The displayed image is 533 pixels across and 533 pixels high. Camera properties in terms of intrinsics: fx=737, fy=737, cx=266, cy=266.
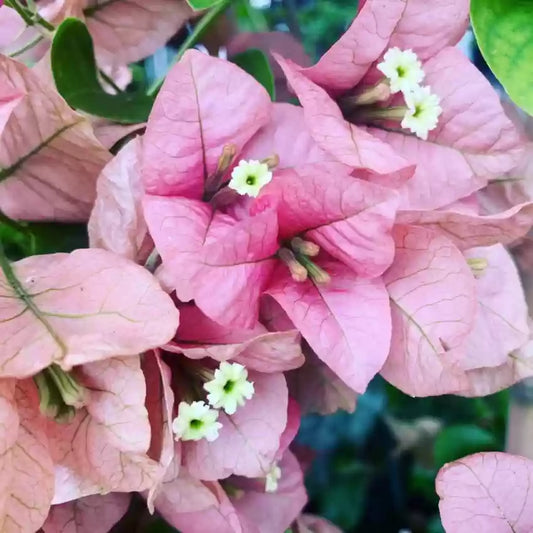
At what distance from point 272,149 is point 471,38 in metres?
0.29

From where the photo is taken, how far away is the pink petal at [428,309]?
0.45m

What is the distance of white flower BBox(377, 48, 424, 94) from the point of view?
469 millimetres

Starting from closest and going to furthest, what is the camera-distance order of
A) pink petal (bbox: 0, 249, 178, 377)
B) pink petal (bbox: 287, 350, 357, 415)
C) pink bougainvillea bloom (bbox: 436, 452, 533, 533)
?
pink petal (bbox: 0, 249, 178, 377)
pink bougainvillea bloom (bbox: 436, 452, 533, 533)
pink petal (bbox: 287, 350, 357, 415)

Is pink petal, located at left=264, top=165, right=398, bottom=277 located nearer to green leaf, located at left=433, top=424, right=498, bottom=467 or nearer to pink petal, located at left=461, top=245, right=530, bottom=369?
pink petal, located at left=461, top=245, right=530, bottom=369

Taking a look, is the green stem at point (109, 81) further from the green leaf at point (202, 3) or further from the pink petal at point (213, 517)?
the pink petal at point (213, 517)

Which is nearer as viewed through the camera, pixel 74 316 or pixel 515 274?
pixel 74 316

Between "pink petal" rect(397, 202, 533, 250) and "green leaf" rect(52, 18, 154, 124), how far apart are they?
0.64ft

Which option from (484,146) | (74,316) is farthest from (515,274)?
(74,316)

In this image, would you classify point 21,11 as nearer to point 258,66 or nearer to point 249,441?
point 258,66

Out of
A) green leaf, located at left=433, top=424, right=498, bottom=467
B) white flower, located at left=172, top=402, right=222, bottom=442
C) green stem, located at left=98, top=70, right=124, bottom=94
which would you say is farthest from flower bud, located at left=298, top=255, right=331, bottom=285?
green leaf, located at left=433, top=424, right=498, bottom=467

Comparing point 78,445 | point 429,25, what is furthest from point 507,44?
point 78,445

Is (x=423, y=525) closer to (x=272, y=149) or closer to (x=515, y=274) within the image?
(x=515, y=274)

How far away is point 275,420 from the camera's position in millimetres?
472

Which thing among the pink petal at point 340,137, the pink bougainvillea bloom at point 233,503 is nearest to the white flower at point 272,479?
the pink bougainvillea bloom at point 233,503
